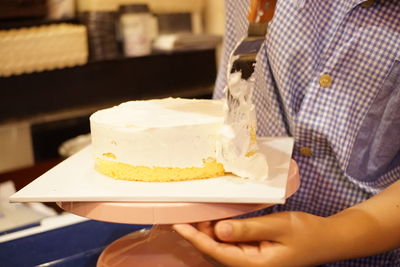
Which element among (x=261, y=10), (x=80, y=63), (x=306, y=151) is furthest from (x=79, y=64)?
(x=261, y=10)

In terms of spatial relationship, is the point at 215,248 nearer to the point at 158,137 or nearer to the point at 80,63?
the point at 158,137

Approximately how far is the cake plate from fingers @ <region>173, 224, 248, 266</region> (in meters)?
0.01

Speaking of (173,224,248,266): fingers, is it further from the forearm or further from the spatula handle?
the spatula handle

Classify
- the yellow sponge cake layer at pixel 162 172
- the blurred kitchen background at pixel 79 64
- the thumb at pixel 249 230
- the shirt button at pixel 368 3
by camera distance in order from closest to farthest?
the thumb at pixel 249 230
the yellow sponge cake layer at pixel 162 172
the shirt button at pixel 368 3
the blurred kitchen background at pixel 79 64

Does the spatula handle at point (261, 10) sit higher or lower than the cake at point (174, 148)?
higher

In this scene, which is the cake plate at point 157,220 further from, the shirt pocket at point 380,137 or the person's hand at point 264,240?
the shirt pocket at point 380,137

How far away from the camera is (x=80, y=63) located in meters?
2.02

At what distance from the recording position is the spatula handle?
689mm

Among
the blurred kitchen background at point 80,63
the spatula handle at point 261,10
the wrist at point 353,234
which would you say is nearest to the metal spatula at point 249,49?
the spatula handle at point 261,10

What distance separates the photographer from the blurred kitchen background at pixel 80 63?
6.21 feet

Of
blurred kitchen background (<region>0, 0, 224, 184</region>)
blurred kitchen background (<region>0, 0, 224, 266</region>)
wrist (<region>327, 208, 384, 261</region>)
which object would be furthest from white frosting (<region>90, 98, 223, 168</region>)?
blurred kitchen background (<region>0, 0, 224, 184</region>)

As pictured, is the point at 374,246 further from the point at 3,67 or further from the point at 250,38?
the point at 3,67

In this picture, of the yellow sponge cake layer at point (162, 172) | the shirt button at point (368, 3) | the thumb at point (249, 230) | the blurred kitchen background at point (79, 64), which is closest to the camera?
the thumb at point (249, 230)

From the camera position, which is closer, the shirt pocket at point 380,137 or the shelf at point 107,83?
the shirt pocket at point 380,137
